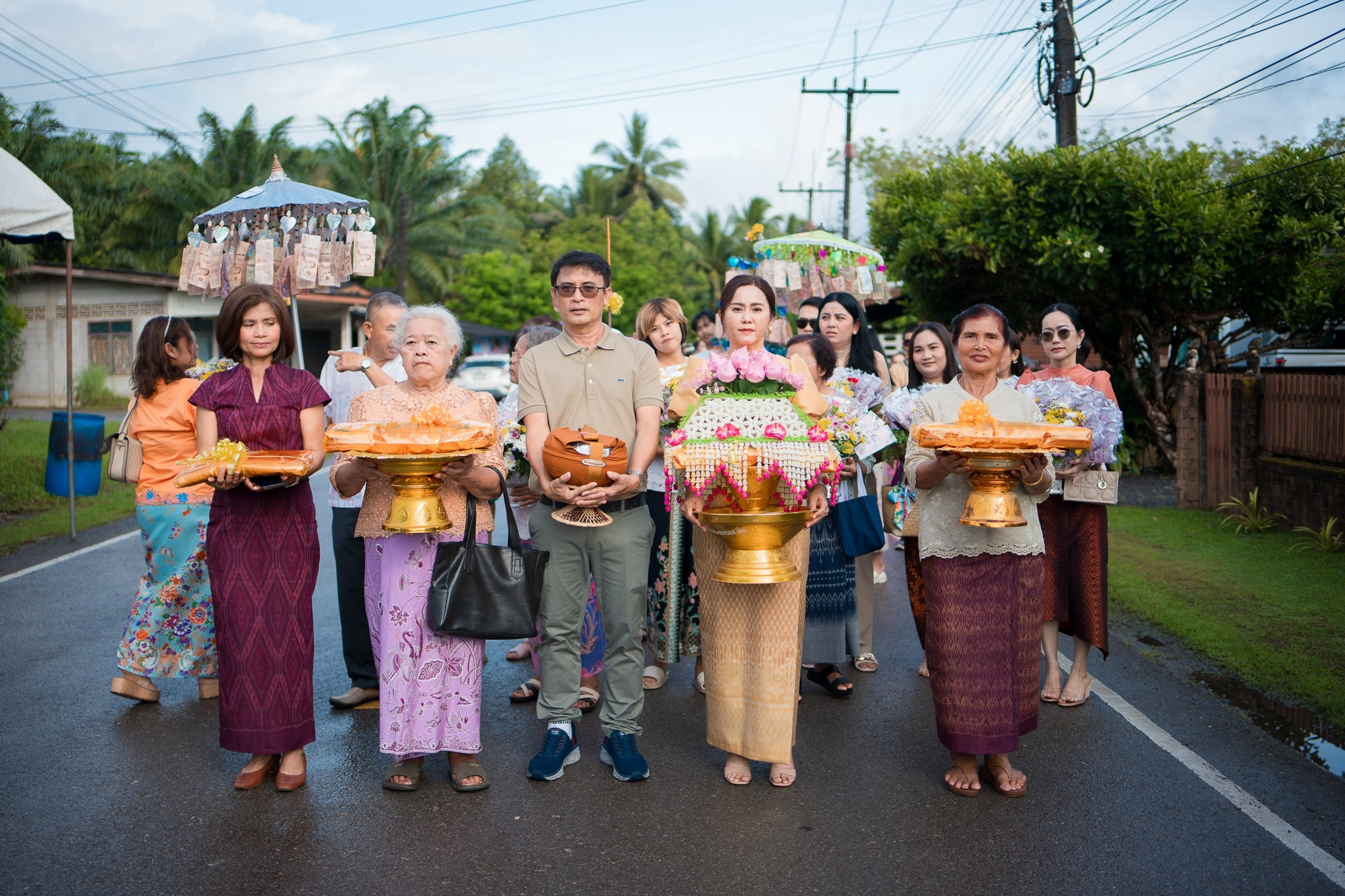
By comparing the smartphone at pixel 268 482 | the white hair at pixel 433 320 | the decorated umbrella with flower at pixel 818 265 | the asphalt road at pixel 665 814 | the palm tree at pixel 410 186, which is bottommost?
the asphalt road at pixel 665 814

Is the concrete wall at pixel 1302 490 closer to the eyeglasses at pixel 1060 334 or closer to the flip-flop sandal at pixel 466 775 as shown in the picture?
the eyeglasses at pixel 1060 334

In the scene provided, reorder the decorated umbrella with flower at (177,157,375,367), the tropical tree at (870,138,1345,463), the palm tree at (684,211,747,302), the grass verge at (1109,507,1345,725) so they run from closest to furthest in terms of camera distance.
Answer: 1. the grass verge at (1109,507,1345,725)
2. the decorated umbrella with flower at (177,157,375,367)
3. the tropical tree at (870,138,1345,463)
4. the palm tree at (684,211,747,302)

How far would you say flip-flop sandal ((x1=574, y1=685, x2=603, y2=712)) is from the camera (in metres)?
5.64

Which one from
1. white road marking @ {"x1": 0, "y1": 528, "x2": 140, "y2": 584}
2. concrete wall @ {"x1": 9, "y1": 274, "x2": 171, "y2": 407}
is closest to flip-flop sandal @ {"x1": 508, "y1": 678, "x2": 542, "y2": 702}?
white road marking @ {"x1": 0, "y1": 528, "x2": 140, "y2": 584}

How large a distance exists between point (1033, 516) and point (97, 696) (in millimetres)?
4786

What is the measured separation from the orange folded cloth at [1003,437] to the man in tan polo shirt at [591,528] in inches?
47.5

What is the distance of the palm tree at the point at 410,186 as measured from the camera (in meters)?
37.3

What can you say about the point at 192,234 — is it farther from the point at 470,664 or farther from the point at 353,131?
the point at 353,131

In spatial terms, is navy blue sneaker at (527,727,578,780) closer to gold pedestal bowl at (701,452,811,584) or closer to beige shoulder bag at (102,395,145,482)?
gold pedestal bowl at (701,452,811,584)

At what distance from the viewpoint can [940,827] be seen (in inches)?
161

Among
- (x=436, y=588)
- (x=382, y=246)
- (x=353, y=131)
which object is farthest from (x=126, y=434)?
(x=353, y=131)

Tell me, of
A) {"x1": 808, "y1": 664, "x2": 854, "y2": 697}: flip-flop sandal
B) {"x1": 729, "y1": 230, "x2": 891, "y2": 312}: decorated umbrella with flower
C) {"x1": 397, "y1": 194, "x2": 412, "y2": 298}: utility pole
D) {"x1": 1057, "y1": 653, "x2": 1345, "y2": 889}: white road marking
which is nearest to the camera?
{"x1": 1057, "y1": 653, "x2": 1345, "y2": 889}: white road marking

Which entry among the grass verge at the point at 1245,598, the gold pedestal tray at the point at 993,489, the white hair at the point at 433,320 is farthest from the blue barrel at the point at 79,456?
the grass verge at the point at 1245,598

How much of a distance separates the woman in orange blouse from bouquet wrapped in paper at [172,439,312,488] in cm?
141
